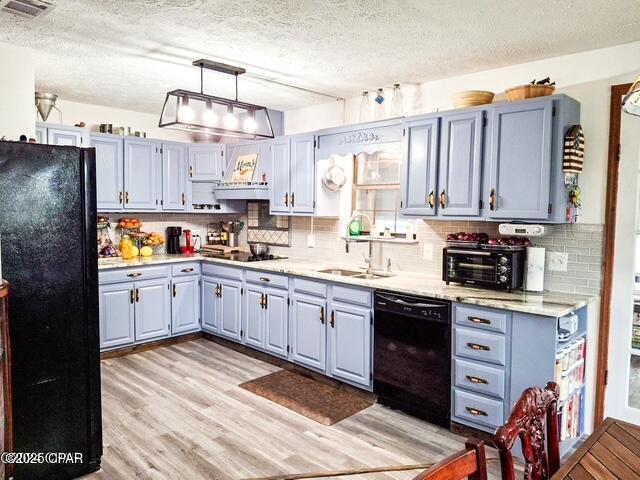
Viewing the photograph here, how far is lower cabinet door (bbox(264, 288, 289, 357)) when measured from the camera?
4289 mm

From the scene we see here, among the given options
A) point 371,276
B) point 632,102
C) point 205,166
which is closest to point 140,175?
point 205,166

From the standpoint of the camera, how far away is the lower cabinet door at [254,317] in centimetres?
450

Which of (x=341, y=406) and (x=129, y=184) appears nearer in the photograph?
(x=341, y=406)

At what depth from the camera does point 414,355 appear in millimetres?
3336

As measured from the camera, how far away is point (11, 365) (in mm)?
2332

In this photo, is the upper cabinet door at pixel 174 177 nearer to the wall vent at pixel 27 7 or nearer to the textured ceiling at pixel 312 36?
the textured ceiling at pixel 312 36

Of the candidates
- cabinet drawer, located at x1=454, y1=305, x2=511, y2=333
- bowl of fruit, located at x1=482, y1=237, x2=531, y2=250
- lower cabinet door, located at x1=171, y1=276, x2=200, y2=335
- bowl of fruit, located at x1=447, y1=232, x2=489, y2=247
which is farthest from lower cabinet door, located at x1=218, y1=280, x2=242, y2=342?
bowl of fruit, located at x1=482, y1=237, x2=531, y2=250

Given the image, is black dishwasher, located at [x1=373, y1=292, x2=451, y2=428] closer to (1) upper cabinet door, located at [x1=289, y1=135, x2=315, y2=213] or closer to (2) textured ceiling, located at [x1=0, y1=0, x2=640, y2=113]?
(1) upper cabinet door, located at [x1=289, y1=135, x2=315, y2=213]

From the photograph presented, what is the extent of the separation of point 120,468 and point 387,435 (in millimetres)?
1622

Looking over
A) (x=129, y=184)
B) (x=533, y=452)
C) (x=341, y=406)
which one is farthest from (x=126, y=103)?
(x=533, y=452)

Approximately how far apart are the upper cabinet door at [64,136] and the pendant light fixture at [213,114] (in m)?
1.54

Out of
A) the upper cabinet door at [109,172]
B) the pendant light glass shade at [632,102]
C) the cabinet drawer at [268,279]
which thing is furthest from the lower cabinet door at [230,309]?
the pendant light glass shade at [632,102]

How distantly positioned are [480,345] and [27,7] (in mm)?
3245

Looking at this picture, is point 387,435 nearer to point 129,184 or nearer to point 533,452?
point 533,452
